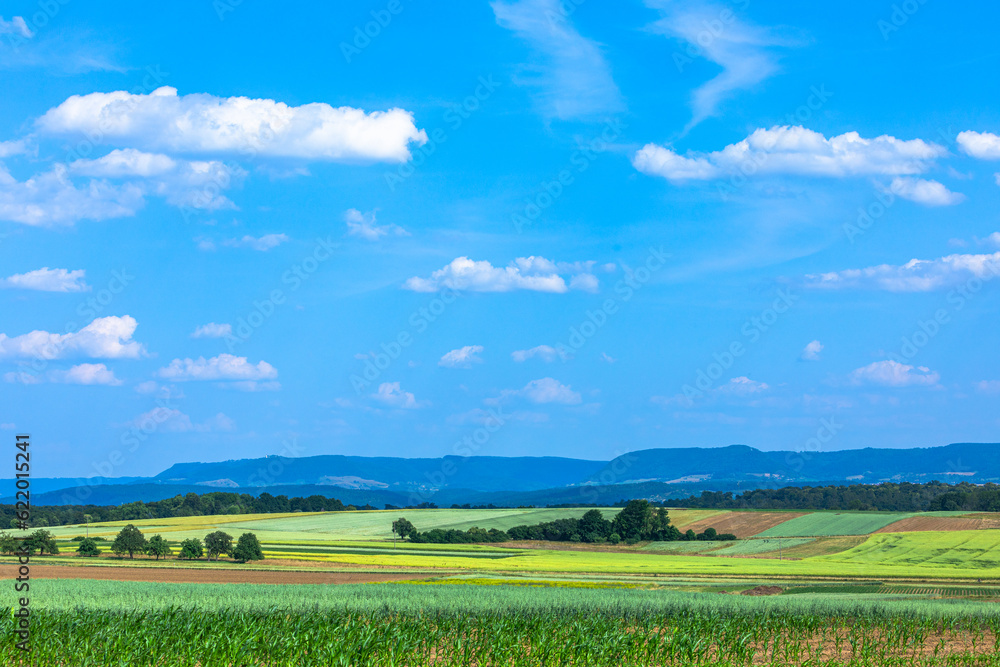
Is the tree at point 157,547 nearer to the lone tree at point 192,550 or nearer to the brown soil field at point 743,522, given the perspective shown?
the lone tree at point 192,550

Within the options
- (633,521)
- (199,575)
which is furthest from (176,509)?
(199,575)

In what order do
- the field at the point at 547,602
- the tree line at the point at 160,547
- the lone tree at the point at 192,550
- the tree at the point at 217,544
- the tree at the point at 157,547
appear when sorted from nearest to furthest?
the field at the point at 547,602 < the tree line at the point at 160,547 < the lone tree at the point at 192,550 < the tree at the point at 217,544 < the tree at the point at 157,547

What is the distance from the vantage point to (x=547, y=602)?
38.7m

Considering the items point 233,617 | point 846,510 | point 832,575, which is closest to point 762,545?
point 832,575

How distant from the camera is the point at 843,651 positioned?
2992 centimetres

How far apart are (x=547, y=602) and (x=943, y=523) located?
94.7 meters

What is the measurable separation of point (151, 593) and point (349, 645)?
27788mm

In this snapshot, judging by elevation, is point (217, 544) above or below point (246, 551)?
above

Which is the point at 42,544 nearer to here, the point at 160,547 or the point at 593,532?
the point at 160,547

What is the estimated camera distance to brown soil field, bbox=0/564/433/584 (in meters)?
63.3

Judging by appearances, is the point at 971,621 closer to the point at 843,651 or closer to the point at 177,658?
the point at 843,651

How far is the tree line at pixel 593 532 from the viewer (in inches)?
4665

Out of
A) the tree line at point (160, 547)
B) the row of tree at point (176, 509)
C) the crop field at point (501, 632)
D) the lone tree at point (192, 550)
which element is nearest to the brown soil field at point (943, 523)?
the crop field at point (501, 632)

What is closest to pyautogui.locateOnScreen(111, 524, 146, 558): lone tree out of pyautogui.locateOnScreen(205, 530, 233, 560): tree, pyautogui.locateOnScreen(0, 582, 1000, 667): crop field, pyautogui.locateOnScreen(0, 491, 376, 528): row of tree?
pyautogui.locateOnScreen(205, 530, 233, 560): tree
